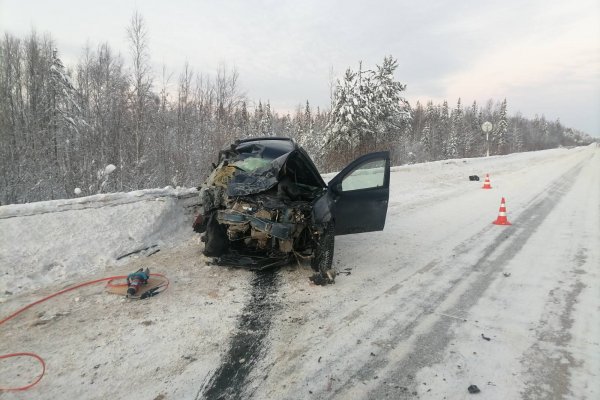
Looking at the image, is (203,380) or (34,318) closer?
(203,380)

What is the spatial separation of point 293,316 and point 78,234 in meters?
3.81

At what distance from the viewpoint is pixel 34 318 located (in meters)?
3.65

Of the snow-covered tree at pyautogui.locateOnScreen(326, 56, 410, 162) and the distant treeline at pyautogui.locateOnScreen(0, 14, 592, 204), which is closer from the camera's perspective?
the distant treeline at pyautogui.locateOnScreen(0, 14, 592, 204)

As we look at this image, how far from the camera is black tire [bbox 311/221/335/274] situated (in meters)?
4.71

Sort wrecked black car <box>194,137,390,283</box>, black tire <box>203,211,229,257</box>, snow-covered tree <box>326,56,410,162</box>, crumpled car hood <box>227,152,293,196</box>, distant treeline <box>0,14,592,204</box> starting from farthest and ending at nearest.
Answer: snow-covered tree <box>326,56,410,162</box> < distant treeline <box>0,14,592,204</box> < black tire <box>203,211,229,257</box> < crumpled car hood <box>227,152,293,196</box> < wrecked black car <box>194,137,390,283</box>

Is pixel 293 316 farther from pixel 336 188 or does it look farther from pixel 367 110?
pixel 367 110

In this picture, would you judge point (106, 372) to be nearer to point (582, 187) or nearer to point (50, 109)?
point (582, 187)

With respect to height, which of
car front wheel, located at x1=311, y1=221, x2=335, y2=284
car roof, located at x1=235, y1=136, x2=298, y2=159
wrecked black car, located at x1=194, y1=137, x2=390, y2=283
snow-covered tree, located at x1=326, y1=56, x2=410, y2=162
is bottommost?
car front wheel, located at x1=311, y1=221, x2=335, y2=284

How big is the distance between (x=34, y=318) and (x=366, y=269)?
401 cm

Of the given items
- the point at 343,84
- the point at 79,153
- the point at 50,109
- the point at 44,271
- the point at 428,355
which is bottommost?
the point at 428,355

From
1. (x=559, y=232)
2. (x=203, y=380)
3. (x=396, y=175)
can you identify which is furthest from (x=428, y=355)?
(x=396, y=175)

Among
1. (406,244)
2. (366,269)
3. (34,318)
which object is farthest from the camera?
(406,244)

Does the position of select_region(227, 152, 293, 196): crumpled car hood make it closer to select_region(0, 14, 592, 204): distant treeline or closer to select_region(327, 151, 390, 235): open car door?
select_region(327, 151, 390, 235): open car door

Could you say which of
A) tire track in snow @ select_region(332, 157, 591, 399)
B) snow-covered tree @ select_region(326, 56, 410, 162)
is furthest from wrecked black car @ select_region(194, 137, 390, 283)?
snow-covered tree @ select_region(326, 56, 410, 162)
